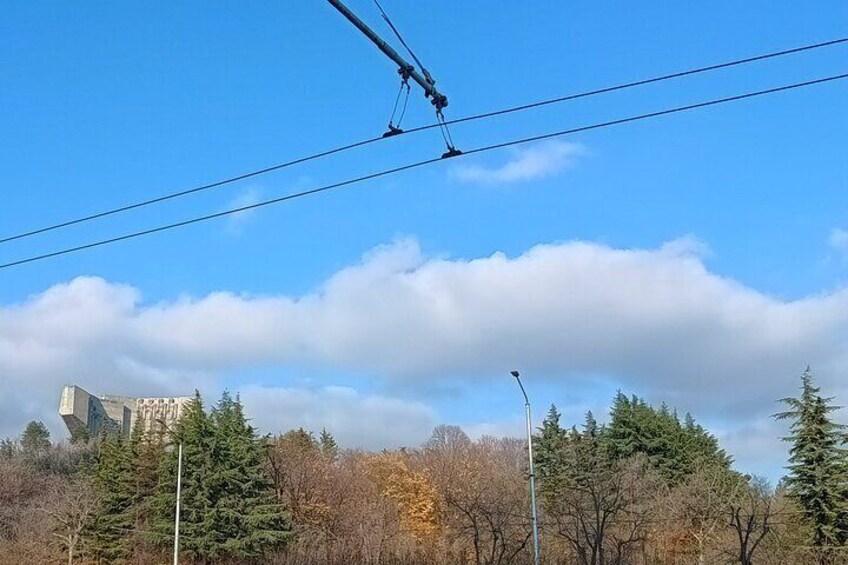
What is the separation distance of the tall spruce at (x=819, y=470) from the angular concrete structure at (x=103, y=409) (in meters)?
76.1

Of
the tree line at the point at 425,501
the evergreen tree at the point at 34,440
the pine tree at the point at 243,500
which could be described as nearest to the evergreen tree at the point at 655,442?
the tree line at the point at 425,501

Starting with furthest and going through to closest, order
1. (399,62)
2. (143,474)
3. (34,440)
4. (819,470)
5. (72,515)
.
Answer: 1. (34,440)
2. (143,474)
3. (72,515)
4. (819,470)
5. (399,62)

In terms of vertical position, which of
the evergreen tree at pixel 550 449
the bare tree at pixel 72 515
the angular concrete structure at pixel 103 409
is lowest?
the bare tree at pixel 72 515

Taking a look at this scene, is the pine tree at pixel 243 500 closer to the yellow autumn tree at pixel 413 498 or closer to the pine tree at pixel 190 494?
the pine tree at pixel 190 494

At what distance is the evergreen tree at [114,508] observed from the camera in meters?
52.4

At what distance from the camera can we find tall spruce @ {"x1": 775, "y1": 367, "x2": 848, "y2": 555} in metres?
37.7

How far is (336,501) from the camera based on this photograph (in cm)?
5938

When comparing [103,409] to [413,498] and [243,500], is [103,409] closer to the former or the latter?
[413,498]

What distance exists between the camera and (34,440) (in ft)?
326

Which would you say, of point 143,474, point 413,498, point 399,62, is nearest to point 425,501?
point 413,498

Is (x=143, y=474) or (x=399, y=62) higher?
(x=399, y=62)

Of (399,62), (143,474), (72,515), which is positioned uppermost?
(399,62)

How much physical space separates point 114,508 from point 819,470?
4200 cm

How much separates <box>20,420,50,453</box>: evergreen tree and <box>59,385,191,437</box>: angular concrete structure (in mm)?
4387
